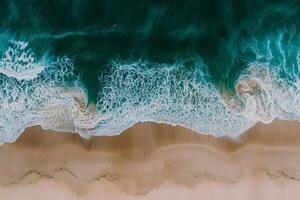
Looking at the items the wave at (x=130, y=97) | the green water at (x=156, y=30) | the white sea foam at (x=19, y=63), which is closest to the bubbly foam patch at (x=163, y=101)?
the wave at (x=130, y=97)

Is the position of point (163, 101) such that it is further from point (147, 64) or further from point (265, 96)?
point (265, 96)

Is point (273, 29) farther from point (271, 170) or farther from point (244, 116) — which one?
point (271, 170)

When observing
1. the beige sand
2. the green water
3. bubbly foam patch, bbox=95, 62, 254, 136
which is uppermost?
the green water

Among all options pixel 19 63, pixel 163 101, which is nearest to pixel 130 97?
pixel 163 101

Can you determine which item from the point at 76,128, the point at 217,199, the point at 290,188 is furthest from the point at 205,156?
the point at 76,128

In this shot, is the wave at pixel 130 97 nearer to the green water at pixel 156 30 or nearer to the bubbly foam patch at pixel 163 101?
the bubbly foam patch at pixel 163 101

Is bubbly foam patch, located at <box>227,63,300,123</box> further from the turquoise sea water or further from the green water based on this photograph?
the green water

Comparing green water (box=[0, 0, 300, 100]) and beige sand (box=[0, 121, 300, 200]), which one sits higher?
green water (box=[0, 0, 300, 100])

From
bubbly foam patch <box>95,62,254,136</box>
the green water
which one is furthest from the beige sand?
the green water
